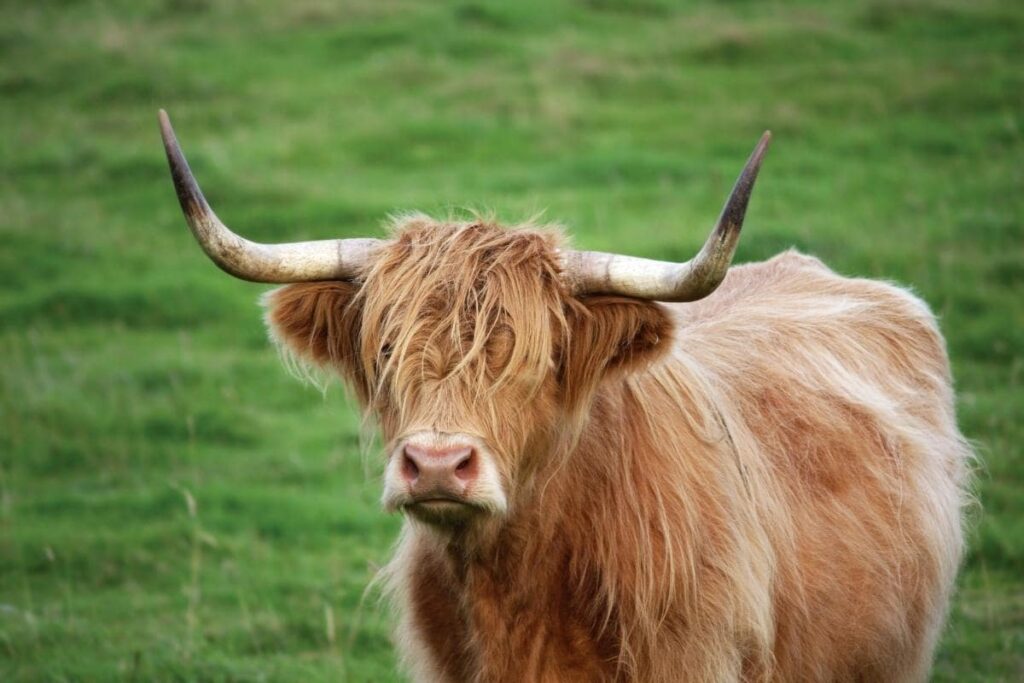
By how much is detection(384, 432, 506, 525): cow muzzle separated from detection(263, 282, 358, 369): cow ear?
67 cm

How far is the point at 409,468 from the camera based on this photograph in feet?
11.6

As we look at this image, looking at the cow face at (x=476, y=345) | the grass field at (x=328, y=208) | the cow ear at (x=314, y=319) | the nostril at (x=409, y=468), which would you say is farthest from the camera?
the grass field at (x=328, y=208)

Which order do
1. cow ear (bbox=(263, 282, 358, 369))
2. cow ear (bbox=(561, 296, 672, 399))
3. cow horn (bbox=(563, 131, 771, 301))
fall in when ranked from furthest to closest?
cow ear (bbox=(263, 282, 358, 369))
cow ear (bbox=(561, 296, 672, 399))
cow horn (bbox=(563, 131, 771, 301))

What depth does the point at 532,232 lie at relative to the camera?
13.3 ft

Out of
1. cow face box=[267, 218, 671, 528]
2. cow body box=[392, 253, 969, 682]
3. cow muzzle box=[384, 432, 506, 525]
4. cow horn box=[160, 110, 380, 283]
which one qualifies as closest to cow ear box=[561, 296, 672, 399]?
cow face box=[267, 218, 671, 528]

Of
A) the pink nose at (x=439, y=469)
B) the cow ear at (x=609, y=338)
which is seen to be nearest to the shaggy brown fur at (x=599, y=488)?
the cow ear at (x=609, y=338)

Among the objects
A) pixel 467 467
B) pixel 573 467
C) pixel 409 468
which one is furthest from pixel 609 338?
pixel 409 468

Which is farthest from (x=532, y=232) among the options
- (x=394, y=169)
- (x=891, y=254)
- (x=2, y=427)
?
(x=394, y=169)

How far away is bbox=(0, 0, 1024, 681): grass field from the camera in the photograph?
267 inches

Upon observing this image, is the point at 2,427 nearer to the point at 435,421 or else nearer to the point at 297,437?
the point at 297,437

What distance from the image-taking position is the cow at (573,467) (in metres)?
3.74

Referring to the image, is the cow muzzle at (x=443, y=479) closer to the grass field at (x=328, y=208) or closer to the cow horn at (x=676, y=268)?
the cow horn at (x=676, y=268)

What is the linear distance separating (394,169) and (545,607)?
974cm

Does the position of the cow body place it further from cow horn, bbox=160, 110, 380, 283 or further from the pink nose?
cow horn, bbox=160, 110, 380, 283
